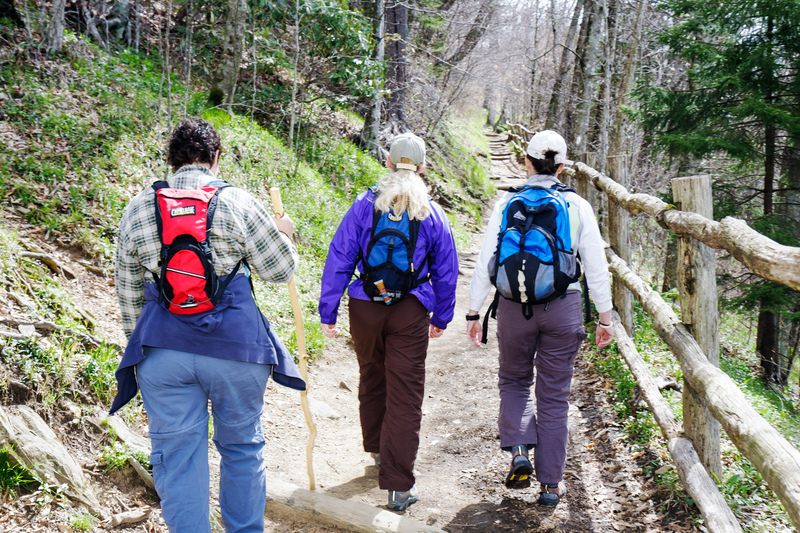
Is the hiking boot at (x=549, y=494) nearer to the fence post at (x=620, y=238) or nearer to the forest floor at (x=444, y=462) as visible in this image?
the forest floor at (x=444, y=462)

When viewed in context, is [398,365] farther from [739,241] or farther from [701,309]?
[739,241]

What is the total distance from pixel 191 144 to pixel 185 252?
54cm

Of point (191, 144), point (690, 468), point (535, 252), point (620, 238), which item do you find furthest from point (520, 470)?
point (620, 238)

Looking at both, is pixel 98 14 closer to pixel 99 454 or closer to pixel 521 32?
pixel 99 454

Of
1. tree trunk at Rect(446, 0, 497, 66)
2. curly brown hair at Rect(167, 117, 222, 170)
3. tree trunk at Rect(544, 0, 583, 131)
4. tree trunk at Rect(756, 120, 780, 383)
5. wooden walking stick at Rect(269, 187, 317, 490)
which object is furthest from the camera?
tree trunk at Rect(446, 0, 497, 66)

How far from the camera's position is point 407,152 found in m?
Result: 3.37

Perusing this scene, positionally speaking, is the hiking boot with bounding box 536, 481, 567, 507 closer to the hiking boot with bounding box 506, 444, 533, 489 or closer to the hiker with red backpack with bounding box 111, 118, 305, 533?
the hiking boot with bounding box 506, 444, 533, 489

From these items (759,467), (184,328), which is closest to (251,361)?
(184,328)

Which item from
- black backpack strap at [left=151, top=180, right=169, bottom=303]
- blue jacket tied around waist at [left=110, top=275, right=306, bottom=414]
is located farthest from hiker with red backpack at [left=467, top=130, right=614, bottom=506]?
black backpack strap at [left=151, top=180, right=169, bottom=303]

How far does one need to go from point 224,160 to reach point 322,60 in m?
3.49

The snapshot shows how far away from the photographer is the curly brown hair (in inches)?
102

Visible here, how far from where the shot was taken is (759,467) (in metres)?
2.20

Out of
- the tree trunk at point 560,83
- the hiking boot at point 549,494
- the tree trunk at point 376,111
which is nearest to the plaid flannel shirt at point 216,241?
the hiking boot at point 549,494

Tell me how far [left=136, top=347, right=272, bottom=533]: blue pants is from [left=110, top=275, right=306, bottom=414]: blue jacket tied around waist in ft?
0.16
